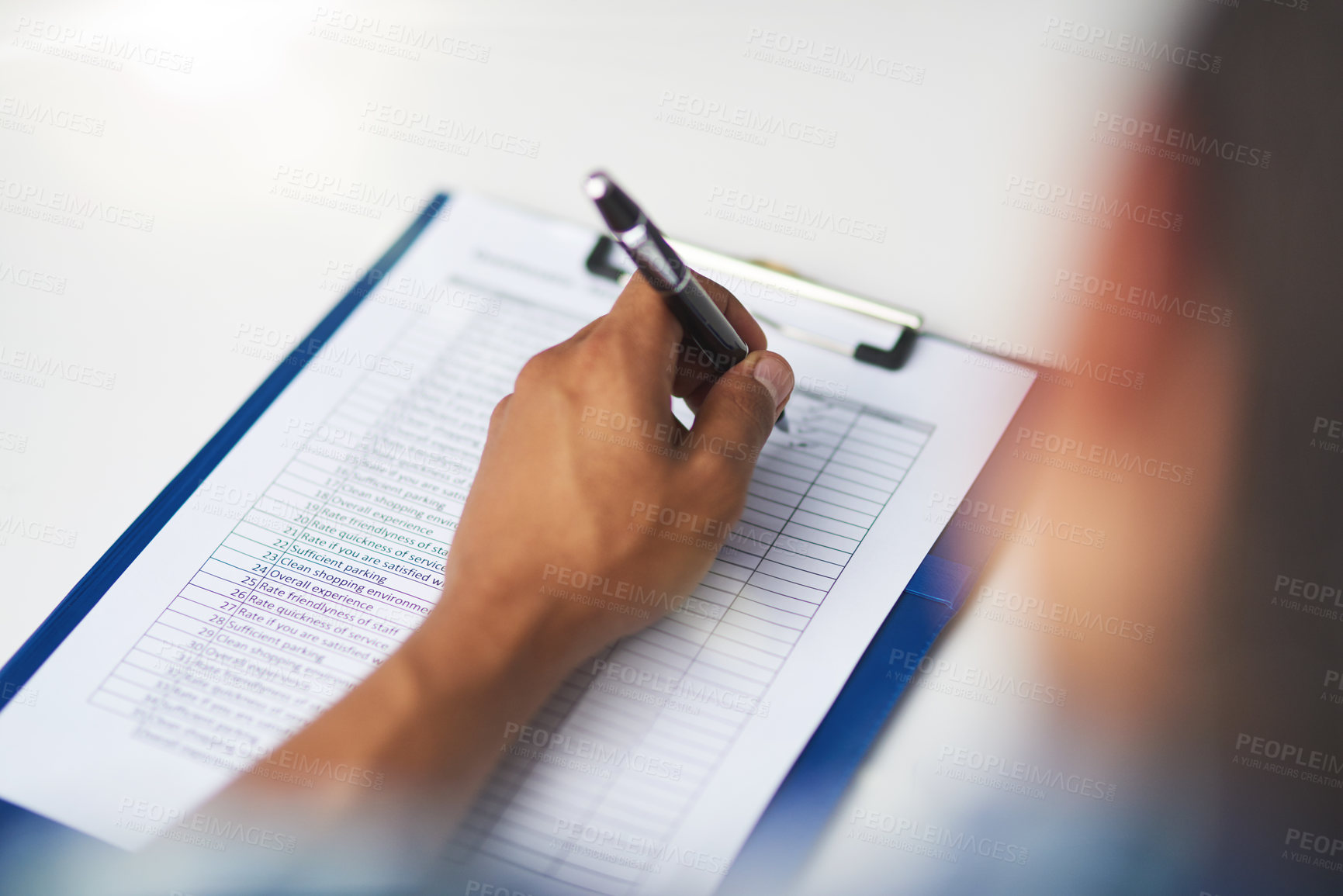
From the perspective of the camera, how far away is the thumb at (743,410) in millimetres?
648

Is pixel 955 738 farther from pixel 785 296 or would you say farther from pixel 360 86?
pixel 360 86

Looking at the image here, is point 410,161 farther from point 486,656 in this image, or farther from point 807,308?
point 486,656

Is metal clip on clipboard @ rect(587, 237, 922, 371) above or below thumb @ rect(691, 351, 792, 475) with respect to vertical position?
below

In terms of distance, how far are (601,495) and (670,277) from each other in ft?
0.51

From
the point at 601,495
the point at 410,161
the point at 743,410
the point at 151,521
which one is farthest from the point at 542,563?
the point at 410,161

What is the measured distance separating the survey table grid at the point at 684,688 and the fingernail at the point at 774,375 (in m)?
0.08

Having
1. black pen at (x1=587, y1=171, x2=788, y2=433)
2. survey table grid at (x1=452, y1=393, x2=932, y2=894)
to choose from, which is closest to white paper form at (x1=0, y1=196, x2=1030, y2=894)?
survey table grid at (x1=452, y1=393, x2=932, y2=894)

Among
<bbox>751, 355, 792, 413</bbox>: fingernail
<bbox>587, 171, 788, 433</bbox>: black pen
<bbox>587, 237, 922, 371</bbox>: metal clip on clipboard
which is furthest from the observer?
<bbox>587, 237, 922, 371</bbox>: metal clip on clipboard

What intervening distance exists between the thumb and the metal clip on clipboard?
5.5 inches

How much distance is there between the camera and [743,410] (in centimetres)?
66

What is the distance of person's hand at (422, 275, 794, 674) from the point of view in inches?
24.6

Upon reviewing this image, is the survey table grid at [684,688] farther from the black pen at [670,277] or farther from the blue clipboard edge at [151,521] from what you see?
the blue clipboard edge at [151,521]

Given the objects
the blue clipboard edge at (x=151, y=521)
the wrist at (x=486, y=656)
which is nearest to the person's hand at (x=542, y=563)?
the wrist at (x=486, y=656)

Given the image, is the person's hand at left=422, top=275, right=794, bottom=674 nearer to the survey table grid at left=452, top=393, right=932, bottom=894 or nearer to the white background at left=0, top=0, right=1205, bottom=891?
the survey table grid at left=452, top=393, right=932, bottom=894
